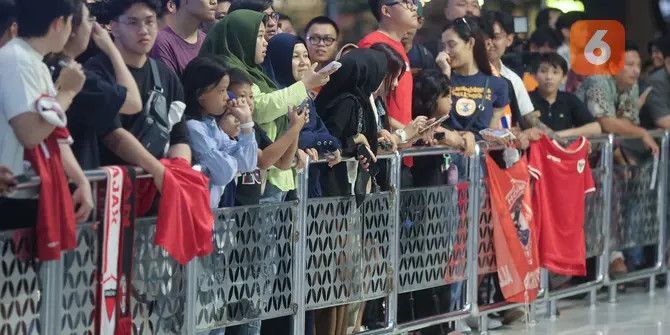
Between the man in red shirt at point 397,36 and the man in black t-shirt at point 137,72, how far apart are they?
209cm

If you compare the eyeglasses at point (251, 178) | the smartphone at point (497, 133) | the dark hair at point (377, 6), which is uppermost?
the dark hair at point (377, 6)

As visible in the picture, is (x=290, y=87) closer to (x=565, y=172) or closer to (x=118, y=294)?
(x=118, y=294)

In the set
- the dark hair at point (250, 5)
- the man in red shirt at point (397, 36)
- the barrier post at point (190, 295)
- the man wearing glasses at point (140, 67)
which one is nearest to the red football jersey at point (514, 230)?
the man in red shirt at point (397, 36)

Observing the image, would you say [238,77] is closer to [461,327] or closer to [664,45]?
[461,327]

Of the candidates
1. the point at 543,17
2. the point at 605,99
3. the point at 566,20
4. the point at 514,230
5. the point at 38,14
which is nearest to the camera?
the point at 38,14

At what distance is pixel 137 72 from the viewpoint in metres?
6.61

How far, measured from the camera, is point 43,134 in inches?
229

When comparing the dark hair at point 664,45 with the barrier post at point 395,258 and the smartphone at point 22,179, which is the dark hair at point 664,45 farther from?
the smartphone at point 22,179

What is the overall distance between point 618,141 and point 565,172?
121cm

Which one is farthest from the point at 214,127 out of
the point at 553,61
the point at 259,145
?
the point at 553,61

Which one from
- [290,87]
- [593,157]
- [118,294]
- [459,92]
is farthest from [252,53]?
[593,157]

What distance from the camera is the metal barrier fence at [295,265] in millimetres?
6055

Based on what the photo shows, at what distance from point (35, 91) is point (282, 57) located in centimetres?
215

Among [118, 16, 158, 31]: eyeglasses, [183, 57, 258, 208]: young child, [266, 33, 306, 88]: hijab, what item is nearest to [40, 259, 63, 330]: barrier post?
[183, 57, 258, 208]: young child
